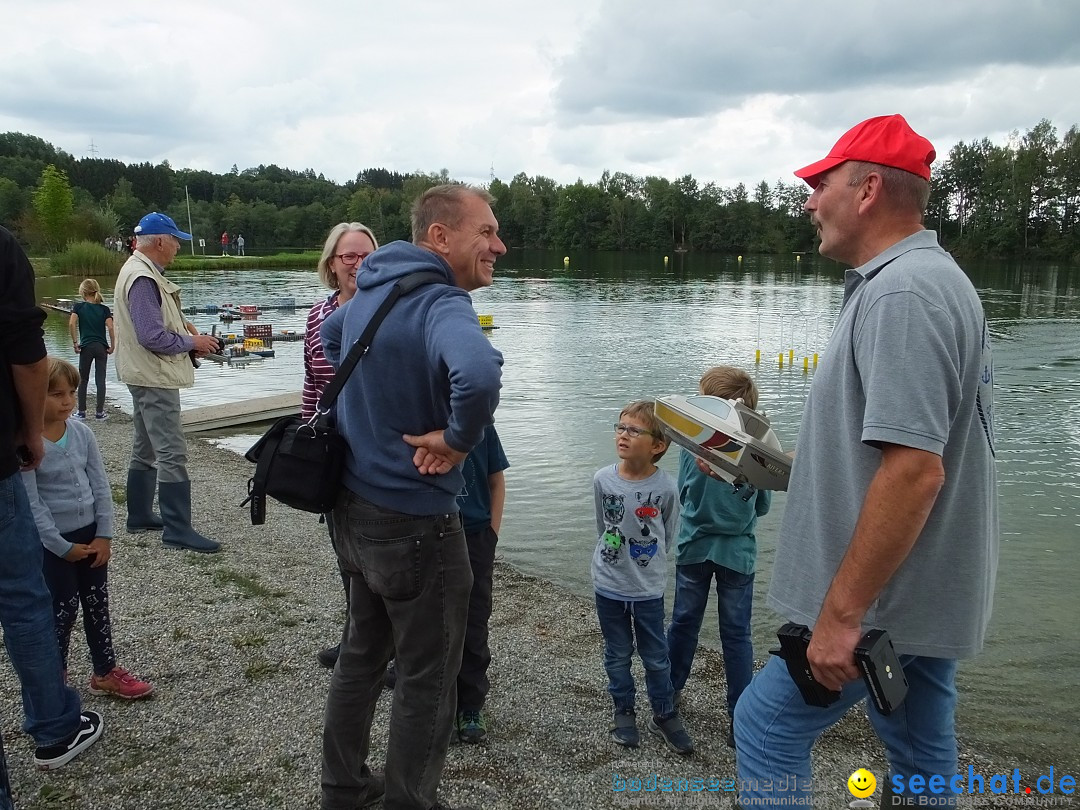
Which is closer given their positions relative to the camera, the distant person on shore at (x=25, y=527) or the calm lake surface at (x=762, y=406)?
the distant person on shore at (x=25, y=527)

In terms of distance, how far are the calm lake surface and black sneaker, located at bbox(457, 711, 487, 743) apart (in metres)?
1.47

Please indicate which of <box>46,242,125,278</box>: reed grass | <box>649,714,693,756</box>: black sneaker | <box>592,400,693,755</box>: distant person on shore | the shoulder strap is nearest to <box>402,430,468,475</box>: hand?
the shoulder strap

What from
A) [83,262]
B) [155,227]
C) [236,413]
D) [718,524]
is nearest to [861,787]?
[718,524]

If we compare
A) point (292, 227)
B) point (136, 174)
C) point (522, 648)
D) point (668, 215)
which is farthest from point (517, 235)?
point (522, 648)

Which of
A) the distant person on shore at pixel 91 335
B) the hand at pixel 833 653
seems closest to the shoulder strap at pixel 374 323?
the hand at pixel 833 653

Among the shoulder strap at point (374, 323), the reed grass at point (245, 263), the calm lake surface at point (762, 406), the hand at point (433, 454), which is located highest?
the reed grass at point (245, 263)

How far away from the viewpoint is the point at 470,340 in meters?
2.36

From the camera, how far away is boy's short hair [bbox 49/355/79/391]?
3.90 m

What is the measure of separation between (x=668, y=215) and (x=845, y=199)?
5091 inches

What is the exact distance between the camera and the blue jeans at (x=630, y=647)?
147 inches

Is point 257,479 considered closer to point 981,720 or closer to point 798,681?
point 798,681

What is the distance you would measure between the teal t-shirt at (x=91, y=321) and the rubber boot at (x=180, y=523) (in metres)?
8.34

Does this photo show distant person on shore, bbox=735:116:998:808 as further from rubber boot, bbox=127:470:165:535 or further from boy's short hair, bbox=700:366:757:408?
rubber boot, bbox=127:470:165:535

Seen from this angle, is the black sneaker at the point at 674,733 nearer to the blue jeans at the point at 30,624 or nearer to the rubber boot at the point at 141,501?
the blue jeans at the point at 30,624
